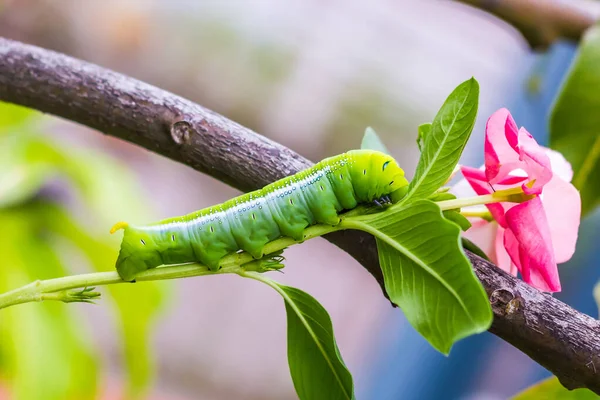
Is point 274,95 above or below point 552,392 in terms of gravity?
above

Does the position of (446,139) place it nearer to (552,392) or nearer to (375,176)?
(375,176)

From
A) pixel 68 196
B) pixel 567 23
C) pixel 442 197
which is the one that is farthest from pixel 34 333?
pixel 567 23

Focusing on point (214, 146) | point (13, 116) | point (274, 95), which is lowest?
point (214, 146)

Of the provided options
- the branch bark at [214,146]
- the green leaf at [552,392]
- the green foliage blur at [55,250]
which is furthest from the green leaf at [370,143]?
the green foliage blur at [55,250]

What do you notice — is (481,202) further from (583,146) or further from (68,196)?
(68,196)

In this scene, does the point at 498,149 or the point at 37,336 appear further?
the point at 37,336

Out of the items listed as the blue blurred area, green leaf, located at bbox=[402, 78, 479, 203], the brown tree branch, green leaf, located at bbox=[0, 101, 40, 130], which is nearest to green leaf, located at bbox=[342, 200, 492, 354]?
green leaf, located at bbox=[402, 78, 479, 203]

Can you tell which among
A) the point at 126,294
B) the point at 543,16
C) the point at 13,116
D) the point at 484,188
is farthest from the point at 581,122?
the point at 13,116

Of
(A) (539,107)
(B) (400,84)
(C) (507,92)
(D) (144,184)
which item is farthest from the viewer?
(D) (144,184)
